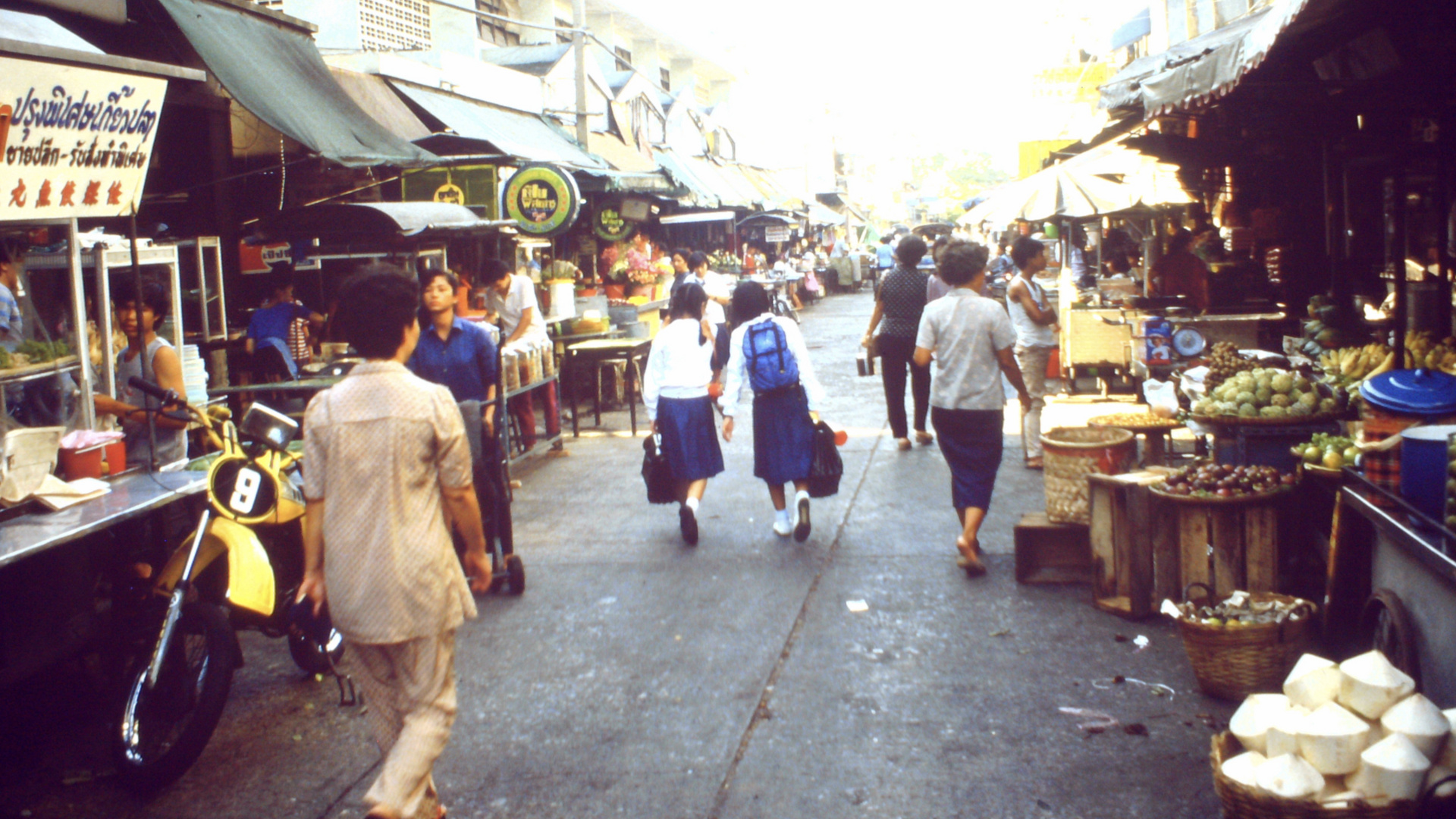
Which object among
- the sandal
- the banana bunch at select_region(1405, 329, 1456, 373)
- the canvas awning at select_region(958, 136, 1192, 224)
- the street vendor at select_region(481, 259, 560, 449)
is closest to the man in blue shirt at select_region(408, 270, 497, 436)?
the sandal

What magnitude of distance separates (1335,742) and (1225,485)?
2345 mm

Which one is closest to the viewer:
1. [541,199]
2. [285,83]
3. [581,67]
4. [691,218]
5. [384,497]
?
[384,497]

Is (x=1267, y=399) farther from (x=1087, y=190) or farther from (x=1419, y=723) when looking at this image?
(x=1087, y=190)

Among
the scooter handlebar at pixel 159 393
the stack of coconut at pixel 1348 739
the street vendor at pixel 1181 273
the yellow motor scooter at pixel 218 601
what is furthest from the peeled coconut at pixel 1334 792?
the street vendor at pixel 1181 273

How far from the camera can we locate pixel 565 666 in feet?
18.5

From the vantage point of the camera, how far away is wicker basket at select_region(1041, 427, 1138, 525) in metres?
6.50

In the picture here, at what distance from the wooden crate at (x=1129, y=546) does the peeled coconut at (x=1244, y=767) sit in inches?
87.2

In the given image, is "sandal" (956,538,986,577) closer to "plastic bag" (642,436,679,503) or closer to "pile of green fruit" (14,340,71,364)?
"plastic bag" (642,436,679,503)

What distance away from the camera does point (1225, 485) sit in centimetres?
564

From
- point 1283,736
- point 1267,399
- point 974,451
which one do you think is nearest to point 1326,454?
point 1267,399

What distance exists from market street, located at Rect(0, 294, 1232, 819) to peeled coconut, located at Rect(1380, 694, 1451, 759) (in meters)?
0.77

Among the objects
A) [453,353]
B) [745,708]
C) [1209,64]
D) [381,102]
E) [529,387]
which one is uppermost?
[381,102]

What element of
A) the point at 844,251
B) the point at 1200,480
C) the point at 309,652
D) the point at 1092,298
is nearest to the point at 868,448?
the point at 1092,298

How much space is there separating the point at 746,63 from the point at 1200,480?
4286 centimetres
